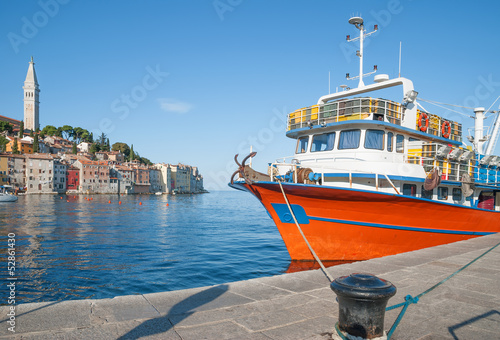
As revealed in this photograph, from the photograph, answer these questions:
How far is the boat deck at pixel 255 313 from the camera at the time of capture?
13.0 feet

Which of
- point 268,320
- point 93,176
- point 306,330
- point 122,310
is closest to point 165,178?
point 93,176

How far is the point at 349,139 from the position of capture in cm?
1334

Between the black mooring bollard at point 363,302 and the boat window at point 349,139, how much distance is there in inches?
400

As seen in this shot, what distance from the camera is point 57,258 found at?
52.1ft

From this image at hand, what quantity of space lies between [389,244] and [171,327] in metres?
9.75

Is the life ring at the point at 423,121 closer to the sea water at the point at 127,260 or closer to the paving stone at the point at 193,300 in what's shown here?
the sea water at the point at 127,260

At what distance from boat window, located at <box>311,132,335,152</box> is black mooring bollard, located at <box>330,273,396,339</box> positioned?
35.1 feet

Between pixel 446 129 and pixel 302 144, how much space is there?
6530mm

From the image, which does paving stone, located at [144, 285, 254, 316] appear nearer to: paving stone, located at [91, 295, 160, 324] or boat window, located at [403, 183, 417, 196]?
paving stone, located at [91, 295, 160, 324]

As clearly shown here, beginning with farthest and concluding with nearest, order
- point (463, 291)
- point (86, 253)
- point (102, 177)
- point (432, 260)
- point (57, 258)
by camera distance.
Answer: point (102, 177), point (86, 253), point (57, 258), point (432, 260), point (463, 291)

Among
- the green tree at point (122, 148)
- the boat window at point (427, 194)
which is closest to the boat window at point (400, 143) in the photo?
the boat window at point (427, 194)

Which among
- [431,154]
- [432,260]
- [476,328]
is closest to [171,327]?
[476,328]

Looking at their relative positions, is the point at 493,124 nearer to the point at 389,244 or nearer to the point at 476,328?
the point at 389,244

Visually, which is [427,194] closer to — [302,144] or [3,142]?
[302,144]
